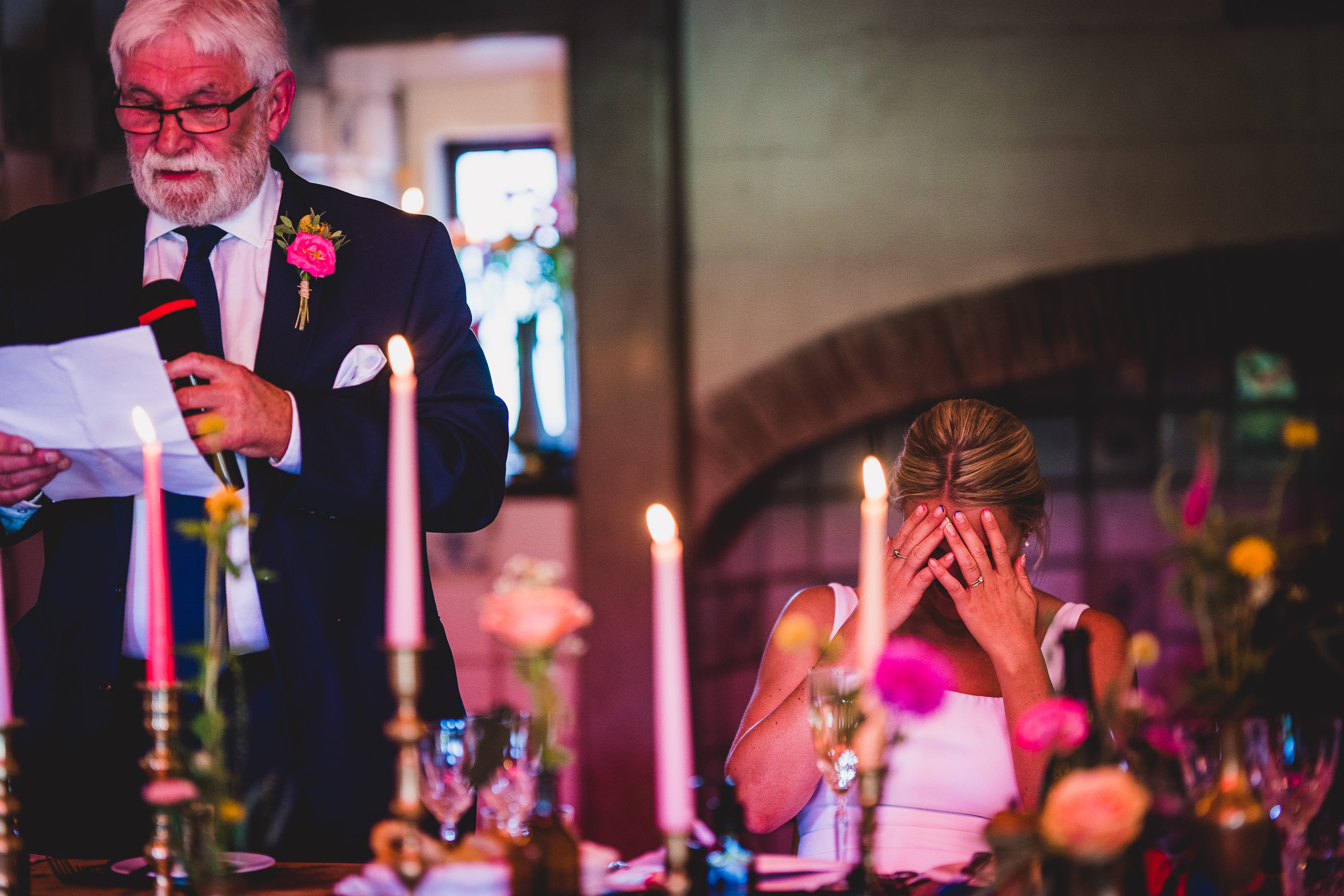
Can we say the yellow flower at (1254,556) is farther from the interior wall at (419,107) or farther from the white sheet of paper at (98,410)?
the interior wall at (419,107)

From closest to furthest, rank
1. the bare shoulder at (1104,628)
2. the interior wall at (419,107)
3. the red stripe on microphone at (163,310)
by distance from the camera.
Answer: the red stripe on microphone at (163,310) < the bare shoulder at (1104,628) < the interior wall at (419,107)

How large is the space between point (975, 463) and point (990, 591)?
198 millimetres

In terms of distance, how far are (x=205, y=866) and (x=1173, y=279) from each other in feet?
9.10

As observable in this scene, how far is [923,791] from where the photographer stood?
1.69 m

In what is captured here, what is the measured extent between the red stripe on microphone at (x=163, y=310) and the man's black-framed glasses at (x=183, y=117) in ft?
0.97

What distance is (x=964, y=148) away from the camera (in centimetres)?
312

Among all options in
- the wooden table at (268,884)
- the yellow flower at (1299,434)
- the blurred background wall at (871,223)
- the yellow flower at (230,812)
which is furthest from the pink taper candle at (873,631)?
the blurred background wall at (871,223)

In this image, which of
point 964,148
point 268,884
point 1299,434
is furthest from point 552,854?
point 964,148

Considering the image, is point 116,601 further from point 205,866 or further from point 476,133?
point 476,133

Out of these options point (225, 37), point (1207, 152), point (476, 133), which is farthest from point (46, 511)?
point (1207, 152)

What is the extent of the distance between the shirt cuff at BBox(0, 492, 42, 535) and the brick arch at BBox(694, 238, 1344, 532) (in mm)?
1885

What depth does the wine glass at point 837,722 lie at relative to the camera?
1.07 metres

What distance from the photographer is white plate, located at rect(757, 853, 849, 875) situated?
3.87 feet

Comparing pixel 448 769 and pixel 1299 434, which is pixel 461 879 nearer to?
pixel 448 769
